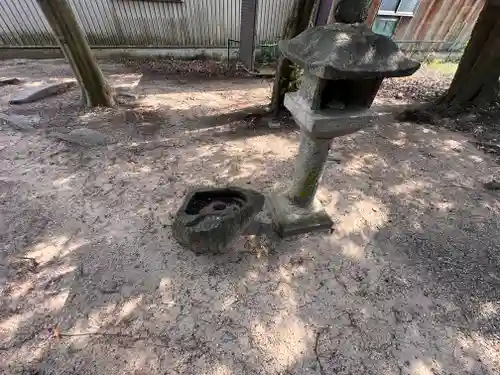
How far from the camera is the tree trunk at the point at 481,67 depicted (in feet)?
19.6

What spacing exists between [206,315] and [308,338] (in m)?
1.06

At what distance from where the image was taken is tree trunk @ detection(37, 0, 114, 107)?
15.8 ft

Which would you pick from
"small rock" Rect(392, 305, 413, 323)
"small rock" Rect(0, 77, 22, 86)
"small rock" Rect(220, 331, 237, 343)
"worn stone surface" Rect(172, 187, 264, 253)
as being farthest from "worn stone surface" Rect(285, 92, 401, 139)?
"small rock" Rect(0, 77, 22, 86)

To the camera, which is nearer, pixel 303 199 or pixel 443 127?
pixel 303 199

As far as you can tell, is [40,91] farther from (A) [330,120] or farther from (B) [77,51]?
(A) [330,120]

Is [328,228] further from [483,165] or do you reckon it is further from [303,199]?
[483,165]

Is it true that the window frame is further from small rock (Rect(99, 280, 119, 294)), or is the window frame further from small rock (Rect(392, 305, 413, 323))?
small rock (Rect(99, 280, 119, 294))

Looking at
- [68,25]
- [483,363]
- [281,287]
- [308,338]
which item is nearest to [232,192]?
[281,287]

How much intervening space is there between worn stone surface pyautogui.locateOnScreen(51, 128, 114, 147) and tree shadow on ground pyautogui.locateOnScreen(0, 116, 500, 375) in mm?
243

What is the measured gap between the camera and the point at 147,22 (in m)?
8.56

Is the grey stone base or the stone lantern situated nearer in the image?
the stone lantern

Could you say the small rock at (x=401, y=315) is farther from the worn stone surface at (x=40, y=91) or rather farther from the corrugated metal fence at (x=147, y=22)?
the corrugated metal fence at (x=147, y=22)

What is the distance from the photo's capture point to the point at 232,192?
3.69 meters

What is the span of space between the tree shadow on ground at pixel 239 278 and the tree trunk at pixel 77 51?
5.33ft
